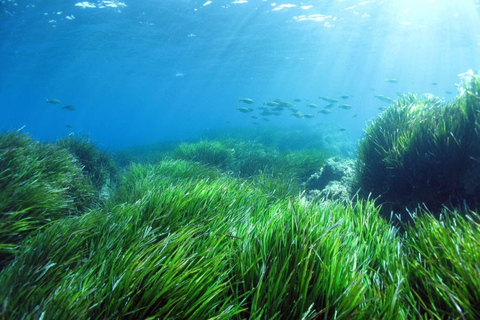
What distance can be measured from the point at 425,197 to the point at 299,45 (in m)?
37.5

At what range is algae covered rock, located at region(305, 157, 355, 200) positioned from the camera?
5680mm

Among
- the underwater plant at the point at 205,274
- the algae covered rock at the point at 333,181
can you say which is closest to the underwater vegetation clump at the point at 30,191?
the underwater plant at the point at 205,274

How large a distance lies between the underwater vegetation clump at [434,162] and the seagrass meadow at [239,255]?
2 centimetres

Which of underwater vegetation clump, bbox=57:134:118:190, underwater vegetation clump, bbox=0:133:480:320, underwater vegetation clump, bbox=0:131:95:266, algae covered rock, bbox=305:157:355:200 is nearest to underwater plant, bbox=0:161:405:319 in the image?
underwater vegetation clump, bbox=0:133:480:320

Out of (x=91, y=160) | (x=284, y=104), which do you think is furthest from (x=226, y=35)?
(x=91, y=160)

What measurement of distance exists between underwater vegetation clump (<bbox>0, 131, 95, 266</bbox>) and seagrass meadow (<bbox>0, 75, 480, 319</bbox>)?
2 cm

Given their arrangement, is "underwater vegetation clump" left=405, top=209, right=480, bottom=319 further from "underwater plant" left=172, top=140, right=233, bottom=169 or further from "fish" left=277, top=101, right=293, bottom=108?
"fish" left=277, top=101, right=293, bottom=108

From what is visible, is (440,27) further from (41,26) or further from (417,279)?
(41,26)

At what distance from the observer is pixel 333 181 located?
6.58 m

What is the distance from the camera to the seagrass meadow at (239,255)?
5.24ft

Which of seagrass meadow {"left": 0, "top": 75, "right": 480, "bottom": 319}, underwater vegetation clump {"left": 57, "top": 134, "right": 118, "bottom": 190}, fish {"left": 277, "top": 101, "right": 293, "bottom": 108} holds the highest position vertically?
seagrass meadow {"left": 0, "top": 75, "right": 480, "bottom": 319}

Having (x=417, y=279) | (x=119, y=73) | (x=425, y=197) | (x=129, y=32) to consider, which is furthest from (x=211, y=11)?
(x=119, y=73)

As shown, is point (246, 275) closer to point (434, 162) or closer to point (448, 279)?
point (448, 279)

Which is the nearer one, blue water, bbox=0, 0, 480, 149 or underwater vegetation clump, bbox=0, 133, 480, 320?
underwater vegetation clump, bbox=0, 133, 480, 320
